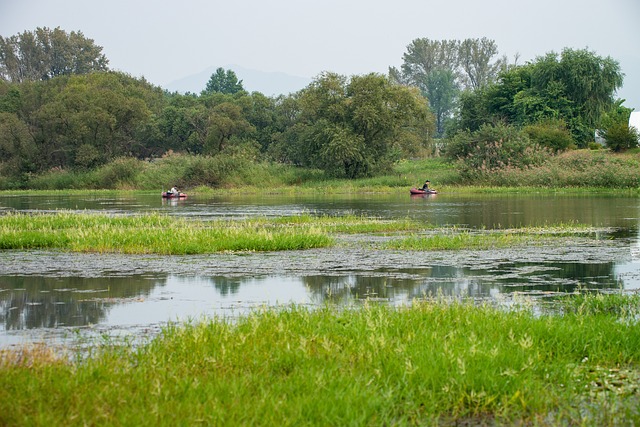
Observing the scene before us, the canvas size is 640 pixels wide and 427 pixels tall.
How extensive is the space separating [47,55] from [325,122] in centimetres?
8231

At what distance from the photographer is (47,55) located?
472 feet

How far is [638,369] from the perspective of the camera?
9859 mm

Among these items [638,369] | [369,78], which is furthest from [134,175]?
[638,369]

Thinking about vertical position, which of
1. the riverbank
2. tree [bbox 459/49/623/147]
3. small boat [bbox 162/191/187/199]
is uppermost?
tree [bbox 459/49/623/147]

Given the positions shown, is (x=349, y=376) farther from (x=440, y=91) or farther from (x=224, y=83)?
(x=224, y=83)

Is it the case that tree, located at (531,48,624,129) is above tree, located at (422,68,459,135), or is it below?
below

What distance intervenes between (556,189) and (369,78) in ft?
78.4

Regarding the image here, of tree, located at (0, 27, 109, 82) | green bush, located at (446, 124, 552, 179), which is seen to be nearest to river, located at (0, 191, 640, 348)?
green bush, located at (446, 124, 552, 179)

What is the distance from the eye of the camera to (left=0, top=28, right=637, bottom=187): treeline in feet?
249

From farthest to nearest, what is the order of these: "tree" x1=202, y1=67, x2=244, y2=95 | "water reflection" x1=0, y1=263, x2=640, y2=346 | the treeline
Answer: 1. "tree" x1=202, y1=67, x2=244, y2=95
2. the treeline
3. "water reflection" x1=0, y1=263, x2=640, y2=346

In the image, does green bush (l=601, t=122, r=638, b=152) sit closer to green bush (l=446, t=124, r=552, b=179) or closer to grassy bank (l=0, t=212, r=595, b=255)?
green bush (l=446, t=124, r=552, b=179)

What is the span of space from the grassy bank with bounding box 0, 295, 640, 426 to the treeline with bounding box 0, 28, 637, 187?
58085mm

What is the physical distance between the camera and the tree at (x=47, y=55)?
469ft

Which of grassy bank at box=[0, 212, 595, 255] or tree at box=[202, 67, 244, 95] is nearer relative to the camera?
grassy bank at box=[0, 212, 595, 255]
